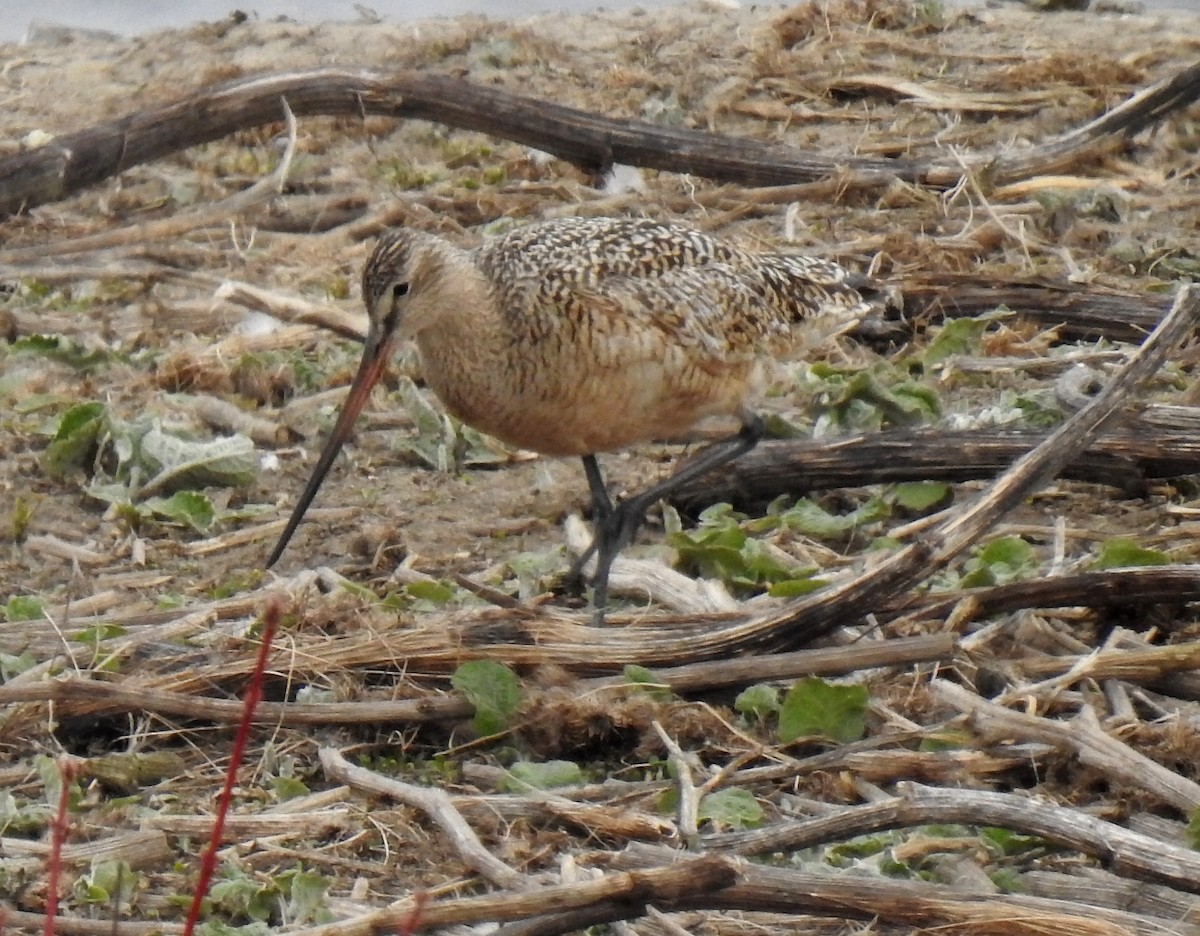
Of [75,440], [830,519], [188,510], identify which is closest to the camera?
[830,519]

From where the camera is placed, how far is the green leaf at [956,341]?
572 cm

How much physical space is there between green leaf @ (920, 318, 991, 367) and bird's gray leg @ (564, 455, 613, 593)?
1.21 meters

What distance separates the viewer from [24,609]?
4.37 m

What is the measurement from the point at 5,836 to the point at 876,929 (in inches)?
57.1

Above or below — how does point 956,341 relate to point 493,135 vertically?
below

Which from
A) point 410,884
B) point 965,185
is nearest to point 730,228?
point 965,185

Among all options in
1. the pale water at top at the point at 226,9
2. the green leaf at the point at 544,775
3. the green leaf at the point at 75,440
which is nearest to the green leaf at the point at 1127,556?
the green leaf at the point at 544,775

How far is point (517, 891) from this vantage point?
2830 millimetres

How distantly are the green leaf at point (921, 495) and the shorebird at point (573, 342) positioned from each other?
393 mm

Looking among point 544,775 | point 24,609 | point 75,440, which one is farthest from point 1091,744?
point 75,440

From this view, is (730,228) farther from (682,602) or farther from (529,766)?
(529,766)

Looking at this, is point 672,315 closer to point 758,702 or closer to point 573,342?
point 573,342

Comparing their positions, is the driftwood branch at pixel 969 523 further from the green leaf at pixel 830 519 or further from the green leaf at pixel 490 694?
the green leaf at pixel 830 519

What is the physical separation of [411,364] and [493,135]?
1.63 meters
